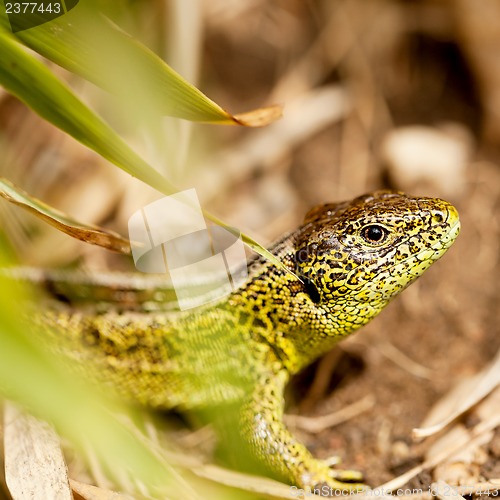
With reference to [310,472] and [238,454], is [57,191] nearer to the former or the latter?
[238,454]

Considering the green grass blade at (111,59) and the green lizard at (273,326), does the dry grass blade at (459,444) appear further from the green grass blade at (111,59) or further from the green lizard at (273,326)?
the green grass blade at (111,59)

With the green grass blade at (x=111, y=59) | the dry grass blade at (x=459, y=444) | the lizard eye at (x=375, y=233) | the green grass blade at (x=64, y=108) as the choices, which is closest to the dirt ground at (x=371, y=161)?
the dry grass blade at (x=459, y=444)

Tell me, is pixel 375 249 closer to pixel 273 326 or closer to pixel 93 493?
pixel 273 326

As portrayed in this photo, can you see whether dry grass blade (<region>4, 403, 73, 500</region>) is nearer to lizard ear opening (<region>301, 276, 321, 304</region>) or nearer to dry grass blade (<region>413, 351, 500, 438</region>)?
lizard ear opening (<region>301, 276, 321, 304</region>)

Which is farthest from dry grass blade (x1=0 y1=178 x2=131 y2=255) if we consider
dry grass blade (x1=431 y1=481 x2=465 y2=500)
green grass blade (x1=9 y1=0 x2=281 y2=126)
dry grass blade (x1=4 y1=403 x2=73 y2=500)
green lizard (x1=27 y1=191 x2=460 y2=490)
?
dry grass blade (x1=431 y1=481 x2=465 y2=500)

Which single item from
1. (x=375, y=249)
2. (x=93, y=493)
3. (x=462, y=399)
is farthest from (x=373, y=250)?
(x=93, y=493)

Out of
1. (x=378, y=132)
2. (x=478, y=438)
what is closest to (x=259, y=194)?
(x=378, y=132)

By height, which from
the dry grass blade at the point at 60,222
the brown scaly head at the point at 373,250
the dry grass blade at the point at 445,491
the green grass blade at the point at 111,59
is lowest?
the dry grass blade at the point at 445,491
